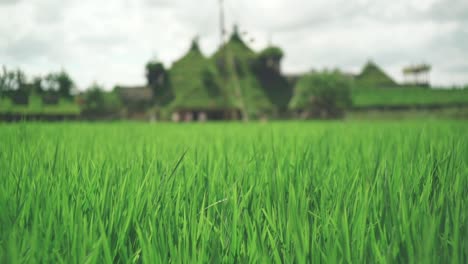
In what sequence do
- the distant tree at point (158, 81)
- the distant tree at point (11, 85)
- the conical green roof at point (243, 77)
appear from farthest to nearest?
1. the distant tree at point (158, 81)
2. the conical green roof at point (243, 77)
3. the distant tree at point (11, 85)

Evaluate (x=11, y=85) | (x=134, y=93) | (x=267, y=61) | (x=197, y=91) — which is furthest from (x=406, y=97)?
(x=11, y=85)

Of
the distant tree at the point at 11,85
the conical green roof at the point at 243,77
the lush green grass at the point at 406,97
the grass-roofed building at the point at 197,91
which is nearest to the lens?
the distant tree at the point at 11,85

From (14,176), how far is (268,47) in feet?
191

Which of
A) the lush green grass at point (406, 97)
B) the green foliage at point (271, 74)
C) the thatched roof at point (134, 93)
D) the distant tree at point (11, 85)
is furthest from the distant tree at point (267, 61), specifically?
the distant tree at point (11, 85)

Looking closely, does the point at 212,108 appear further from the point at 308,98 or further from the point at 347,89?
the point at 347,89

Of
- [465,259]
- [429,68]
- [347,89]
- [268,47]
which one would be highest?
[268,47]

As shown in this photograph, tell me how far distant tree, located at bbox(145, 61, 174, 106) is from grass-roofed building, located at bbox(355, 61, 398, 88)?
30.5 meters

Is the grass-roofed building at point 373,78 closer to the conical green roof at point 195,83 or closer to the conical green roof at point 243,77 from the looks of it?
the conical green roof at point 243,77

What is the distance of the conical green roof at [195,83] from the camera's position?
1845 inches

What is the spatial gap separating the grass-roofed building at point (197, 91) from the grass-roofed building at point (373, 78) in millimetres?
23706

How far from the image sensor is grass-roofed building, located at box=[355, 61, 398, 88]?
5634 cm

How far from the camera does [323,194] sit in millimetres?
997

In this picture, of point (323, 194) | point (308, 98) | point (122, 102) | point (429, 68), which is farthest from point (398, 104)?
point (323, 194)

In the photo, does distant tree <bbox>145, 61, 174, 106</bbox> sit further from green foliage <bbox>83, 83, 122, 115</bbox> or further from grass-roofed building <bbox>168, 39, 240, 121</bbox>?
green foliage <bbox>83, 83, 122, 115</bbox>
